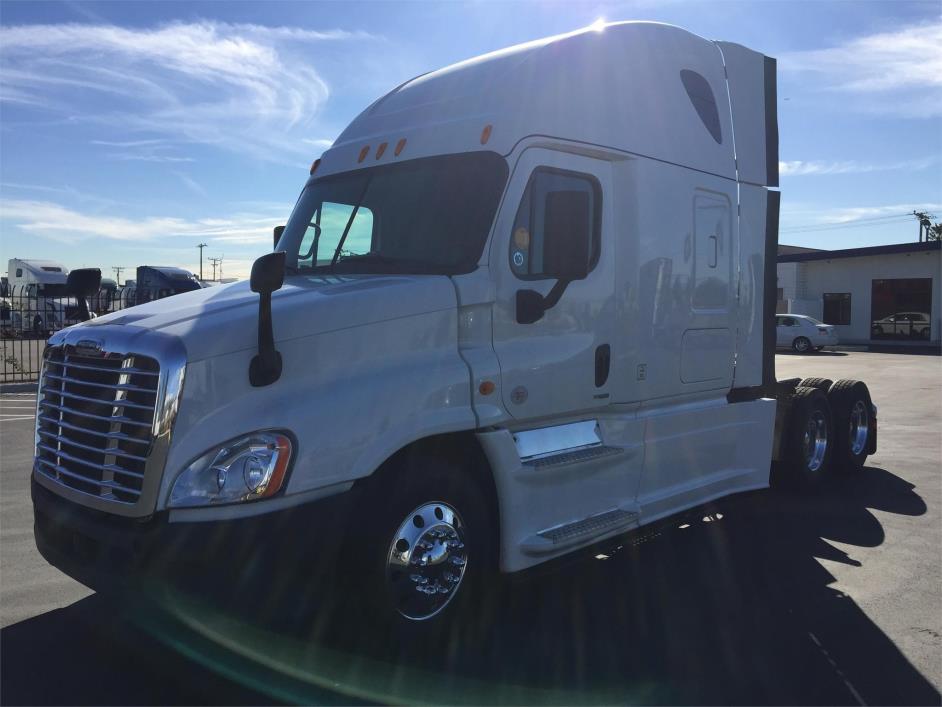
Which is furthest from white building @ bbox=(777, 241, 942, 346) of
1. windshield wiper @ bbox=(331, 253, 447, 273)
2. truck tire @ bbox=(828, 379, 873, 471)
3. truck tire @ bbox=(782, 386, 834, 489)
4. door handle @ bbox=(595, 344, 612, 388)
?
windshield wiper @ bbox=(331, 253, 447, 273)

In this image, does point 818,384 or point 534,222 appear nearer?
point 534,222

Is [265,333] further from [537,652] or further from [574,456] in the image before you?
[537,652]

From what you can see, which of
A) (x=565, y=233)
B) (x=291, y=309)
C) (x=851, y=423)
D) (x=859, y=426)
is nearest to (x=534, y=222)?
(x=565, y=233)

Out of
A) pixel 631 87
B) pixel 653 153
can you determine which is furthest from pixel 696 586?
pixel 631 87

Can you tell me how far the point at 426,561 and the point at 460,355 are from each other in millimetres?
1049

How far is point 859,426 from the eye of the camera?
893 cm

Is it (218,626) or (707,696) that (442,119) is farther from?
(707,696)

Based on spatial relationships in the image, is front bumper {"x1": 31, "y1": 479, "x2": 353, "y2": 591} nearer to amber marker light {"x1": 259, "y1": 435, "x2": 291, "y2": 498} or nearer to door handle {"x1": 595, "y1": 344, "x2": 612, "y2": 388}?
amber marker light {"x1": 259, "y1": 435, "x2": 291, "y2": 498}

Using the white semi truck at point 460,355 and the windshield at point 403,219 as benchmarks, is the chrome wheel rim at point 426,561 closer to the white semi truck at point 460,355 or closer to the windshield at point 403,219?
the white semi truck at point 460,355

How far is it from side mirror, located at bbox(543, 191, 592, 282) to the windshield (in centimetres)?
33

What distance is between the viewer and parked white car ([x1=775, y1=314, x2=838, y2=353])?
3162 centimetres

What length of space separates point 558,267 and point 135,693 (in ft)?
9.95

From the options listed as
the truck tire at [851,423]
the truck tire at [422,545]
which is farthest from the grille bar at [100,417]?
the truck tire at [851,423]

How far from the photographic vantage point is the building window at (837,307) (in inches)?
1591
